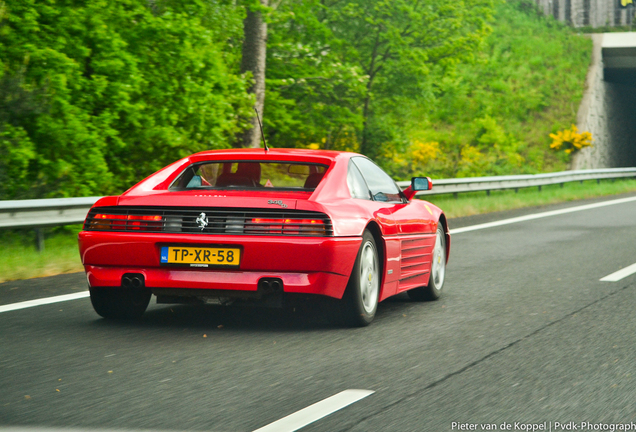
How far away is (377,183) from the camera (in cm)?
744

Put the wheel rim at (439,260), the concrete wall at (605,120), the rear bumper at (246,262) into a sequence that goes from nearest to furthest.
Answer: the rear bumper at (246,262) → the wheel rim at (439,260) → the concrete wall at (605,120)

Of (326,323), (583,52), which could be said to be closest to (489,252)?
(326,323)

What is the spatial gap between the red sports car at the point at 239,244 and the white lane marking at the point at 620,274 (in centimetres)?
348

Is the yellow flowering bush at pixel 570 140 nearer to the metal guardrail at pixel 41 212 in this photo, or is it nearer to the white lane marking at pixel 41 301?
the metal guardrail at pixel 41 212

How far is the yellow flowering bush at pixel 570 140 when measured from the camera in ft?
125

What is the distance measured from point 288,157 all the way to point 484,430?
11.0 feet

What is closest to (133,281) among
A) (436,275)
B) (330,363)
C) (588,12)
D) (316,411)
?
(330,363)

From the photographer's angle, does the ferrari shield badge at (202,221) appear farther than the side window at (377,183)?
No

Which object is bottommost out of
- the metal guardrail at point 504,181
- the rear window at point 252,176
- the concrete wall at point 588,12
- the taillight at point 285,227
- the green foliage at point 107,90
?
the metal guardrail at point 504,181

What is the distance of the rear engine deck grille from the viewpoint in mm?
5844

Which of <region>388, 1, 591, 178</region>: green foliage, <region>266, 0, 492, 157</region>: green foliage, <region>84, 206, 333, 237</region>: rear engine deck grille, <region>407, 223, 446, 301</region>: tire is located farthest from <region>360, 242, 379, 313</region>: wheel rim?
<region>388, 1, 591, 178</region>: green foliage

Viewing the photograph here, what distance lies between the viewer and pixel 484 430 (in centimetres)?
382

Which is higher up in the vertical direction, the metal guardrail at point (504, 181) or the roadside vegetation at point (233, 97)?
the roadside vegetation at point (233, 97)

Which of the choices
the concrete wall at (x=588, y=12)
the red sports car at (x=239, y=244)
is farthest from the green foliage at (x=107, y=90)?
the concrete wall at (x=588, y=12)
